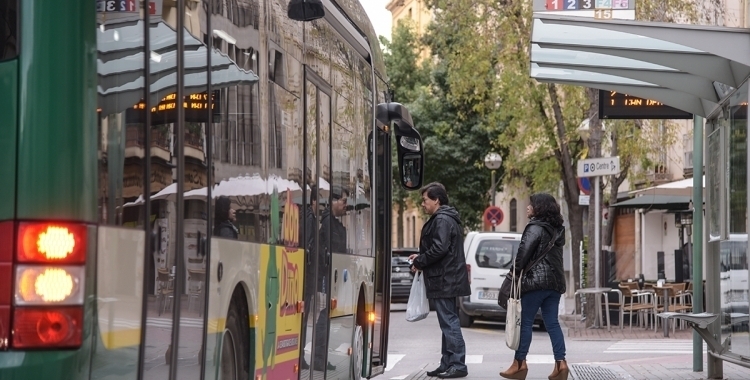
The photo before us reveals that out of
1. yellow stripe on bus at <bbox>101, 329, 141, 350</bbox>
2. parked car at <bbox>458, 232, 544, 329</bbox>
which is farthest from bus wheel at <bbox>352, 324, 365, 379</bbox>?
parked car at <bbox>458, 232, 544, 329</bbox>

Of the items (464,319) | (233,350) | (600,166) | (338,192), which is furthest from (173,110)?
(464,319)

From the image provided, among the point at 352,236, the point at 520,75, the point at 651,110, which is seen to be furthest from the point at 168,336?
the point at 520,75

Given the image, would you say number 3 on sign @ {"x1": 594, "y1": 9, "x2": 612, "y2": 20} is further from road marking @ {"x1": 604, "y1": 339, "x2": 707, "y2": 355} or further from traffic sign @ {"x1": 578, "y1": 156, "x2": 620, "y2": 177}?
traffic sign @ {"x1": 578, "y1": 156, "x2": 620, "y2": 177}

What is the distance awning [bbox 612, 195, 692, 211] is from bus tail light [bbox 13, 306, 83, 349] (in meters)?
23.4

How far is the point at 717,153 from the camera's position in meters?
13.0

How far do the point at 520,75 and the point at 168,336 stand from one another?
81.8ft

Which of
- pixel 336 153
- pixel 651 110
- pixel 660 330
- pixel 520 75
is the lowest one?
pixel 660 330

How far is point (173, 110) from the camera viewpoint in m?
5.57

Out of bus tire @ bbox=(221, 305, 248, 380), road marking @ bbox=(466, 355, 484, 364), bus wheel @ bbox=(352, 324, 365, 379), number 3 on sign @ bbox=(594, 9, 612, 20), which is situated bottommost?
road marking @ bbox=(466, 355, 484, 364)

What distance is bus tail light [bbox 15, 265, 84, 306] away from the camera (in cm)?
452

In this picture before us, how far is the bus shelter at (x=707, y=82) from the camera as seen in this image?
1059cm

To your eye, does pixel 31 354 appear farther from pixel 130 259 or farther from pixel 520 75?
pixel 520 75

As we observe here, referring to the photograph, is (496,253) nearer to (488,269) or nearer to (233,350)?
(488,269)

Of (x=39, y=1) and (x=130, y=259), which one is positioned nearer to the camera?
(x=39, y=1)
